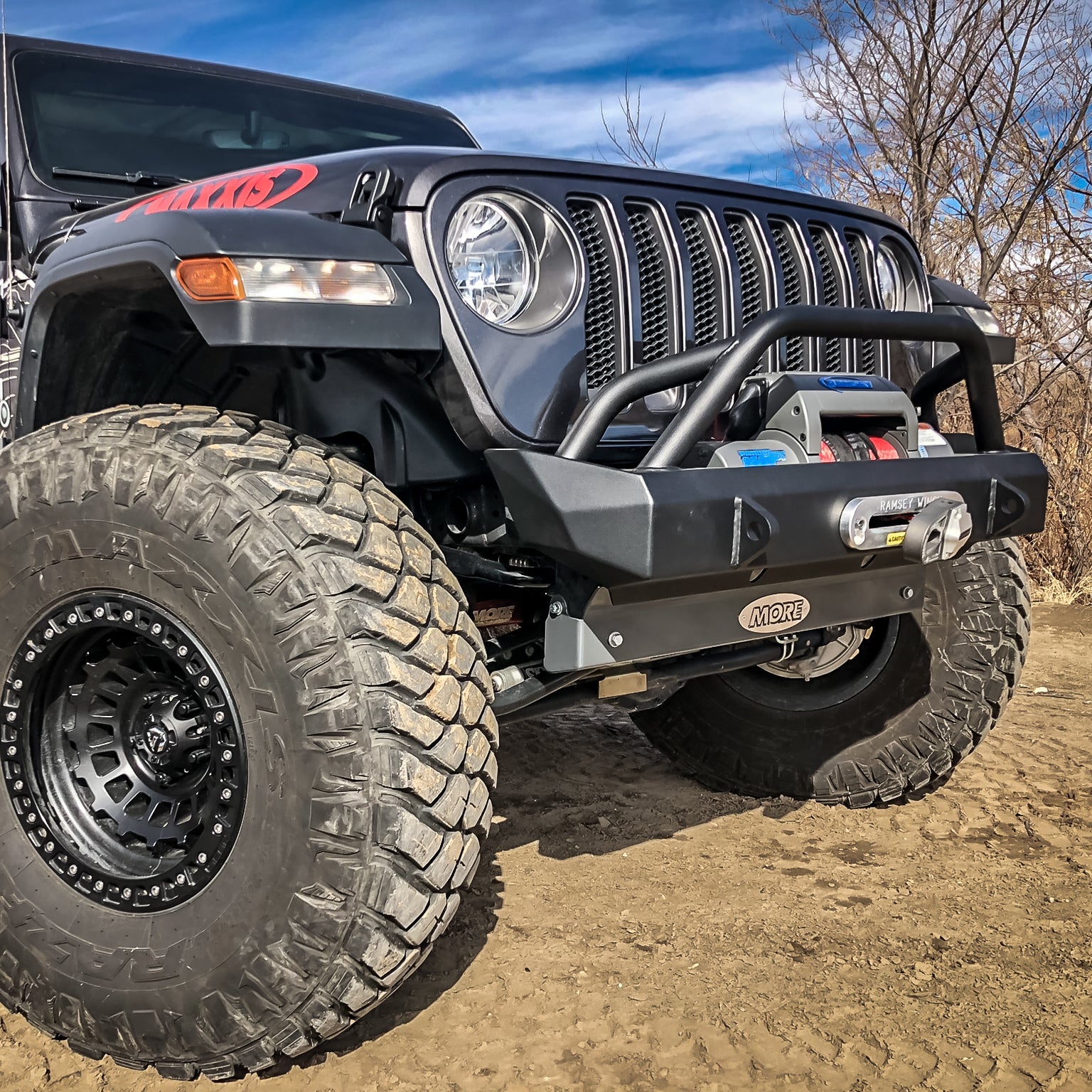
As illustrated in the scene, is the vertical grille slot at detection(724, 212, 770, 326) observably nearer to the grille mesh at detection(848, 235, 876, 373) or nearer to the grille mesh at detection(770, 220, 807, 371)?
the grille mesh at detection(770, 220, 807, 371)

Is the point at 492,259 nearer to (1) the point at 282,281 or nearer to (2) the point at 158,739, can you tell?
(1) the point at 282,281

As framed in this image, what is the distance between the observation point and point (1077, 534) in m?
7.30

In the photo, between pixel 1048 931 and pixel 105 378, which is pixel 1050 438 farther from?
pixel 105 378

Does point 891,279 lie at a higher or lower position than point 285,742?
higher

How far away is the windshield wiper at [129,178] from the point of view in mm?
3414

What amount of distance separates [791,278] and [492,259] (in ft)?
2.80

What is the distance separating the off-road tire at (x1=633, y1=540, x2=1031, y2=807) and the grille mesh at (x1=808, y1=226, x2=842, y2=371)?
76cm

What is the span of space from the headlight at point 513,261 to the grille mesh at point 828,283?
0.80 meters

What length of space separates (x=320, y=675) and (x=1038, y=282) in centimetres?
751

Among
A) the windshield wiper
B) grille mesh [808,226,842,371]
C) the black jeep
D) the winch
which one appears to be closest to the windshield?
the windshield wiper

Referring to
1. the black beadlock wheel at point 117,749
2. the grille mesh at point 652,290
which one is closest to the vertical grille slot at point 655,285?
the grille mesh at point 652,290

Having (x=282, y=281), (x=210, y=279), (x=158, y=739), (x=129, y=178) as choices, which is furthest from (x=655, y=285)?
(x=129, y=178)

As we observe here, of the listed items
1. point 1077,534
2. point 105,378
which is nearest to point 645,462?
point 105,378

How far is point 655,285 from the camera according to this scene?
101 inches
